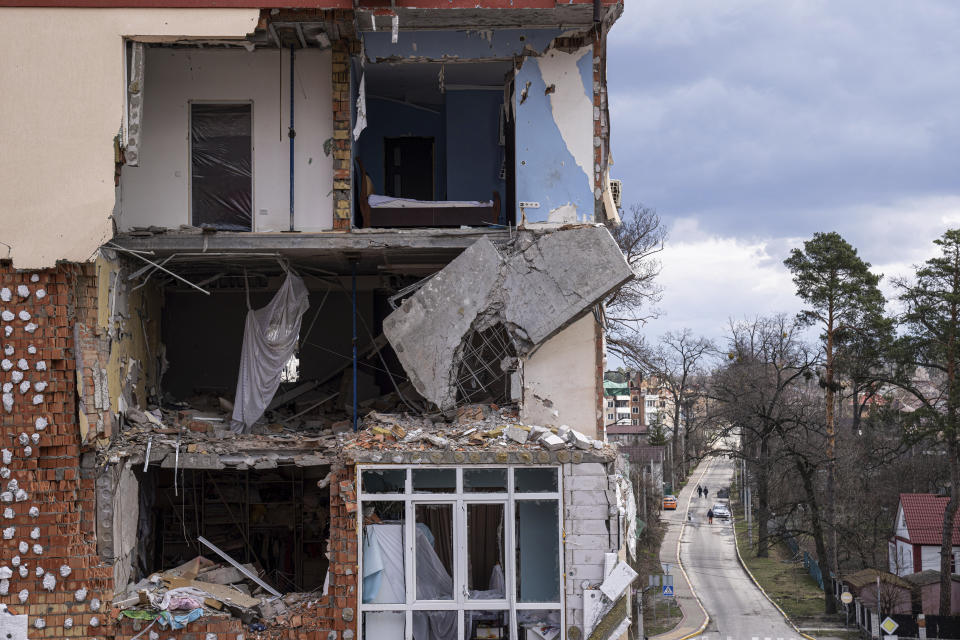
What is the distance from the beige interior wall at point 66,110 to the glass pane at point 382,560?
5351 mm

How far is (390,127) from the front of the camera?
1733cm

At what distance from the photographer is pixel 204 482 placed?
679 inches

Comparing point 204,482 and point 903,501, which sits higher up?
point 204,482

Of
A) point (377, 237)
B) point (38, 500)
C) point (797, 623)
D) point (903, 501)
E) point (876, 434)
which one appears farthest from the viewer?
point (876, 434)

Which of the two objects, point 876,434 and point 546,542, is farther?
point 876,434

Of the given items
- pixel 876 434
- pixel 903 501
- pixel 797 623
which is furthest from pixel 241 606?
pixel 876 434

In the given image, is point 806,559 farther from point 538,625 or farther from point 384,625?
point 384,625

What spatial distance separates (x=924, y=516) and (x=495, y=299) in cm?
3421

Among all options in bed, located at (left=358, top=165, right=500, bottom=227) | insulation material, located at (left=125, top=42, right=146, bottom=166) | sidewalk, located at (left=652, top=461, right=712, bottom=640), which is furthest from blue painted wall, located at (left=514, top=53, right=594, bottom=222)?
sidewalk, located at (left=652, top=461, right=712, bottom=640)

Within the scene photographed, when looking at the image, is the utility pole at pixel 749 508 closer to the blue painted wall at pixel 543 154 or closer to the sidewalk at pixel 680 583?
the sidewalk at pixel 680 583

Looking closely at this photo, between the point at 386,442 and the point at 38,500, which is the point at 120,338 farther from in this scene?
the point at 386,442

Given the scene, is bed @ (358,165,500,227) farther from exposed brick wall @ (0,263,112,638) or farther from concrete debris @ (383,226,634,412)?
exposed brick wall @ (0,263,112,638)

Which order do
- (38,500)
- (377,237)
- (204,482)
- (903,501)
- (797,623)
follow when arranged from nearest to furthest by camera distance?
(38,500)
(377,237)
(204,482)
(797,623)
(903,501)

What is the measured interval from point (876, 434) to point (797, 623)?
655 inches
